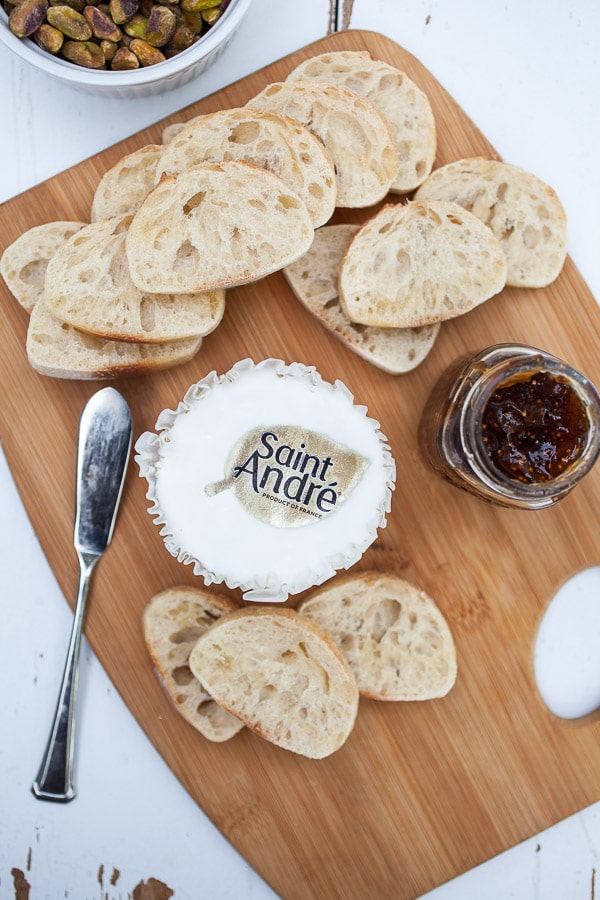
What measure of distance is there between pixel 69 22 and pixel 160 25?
21 centimetres

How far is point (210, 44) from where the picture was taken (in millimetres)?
1700

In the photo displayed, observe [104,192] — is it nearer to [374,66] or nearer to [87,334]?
[87,334]

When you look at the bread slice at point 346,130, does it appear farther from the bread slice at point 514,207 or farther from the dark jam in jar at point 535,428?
the dark jam in jar at point 535,428

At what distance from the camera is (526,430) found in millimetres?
1617

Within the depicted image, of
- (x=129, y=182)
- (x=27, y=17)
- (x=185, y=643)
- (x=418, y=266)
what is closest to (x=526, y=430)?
(x=418, y=266)

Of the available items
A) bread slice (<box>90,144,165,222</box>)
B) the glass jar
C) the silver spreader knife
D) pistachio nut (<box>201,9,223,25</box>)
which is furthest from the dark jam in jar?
pistachio nut (<box>201,9,223,25</box>)

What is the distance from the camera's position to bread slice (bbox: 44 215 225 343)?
5.59ft

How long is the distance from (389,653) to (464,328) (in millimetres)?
889

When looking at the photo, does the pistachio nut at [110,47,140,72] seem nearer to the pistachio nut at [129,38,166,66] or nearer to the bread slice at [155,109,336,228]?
the pistachio nut at [129,38,166,66]

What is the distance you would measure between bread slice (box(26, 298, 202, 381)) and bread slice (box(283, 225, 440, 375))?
360 mm

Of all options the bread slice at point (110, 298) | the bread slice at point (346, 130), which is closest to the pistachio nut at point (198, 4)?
the bread slice at point (346, 130)

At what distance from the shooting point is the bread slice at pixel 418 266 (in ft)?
5.79

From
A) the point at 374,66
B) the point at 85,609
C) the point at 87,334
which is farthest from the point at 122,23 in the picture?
the point at 85,609

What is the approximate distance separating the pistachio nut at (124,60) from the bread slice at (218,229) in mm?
321
